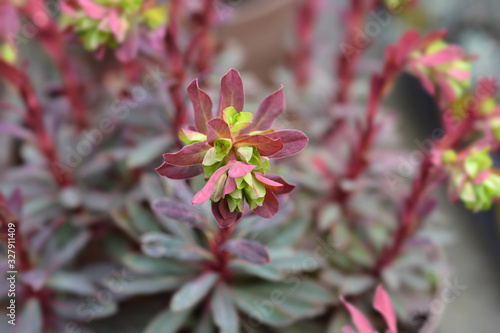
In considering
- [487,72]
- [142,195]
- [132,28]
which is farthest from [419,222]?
[487,72]

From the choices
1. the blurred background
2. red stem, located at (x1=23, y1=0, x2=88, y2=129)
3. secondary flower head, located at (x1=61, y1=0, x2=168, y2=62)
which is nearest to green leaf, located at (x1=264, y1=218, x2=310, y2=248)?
secondary flower head, located at (x1=61, y1=0, x2=168, y2=62)

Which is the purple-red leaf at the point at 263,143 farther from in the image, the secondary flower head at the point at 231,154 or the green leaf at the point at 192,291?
the green leaf at the point at 192,291

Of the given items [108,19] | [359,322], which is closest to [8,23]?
[108,19]

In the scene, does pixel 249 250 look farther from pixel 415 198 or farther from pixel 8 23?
pixel 8 23

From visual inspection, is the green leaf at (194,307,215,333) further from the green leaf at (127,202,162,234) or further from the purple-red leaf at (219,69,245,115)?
the purple-red leaf at (219,69,245,115)

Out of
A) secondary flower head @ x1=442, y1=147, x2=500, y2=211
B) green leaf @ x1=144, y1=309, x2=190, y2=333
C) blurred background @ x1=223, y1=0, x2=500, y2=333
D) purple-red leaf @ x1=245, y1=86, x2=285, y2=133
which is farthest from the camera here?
blurred background @ x1=223, y1=0, x2=500, y2=333

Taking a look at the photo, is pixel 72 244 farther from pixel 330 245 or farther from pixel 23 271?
pixel 330 245

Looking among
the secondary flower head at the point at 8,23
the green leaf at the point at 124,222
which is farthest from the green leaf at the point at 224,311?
the secondary flower head at the point at 8,23
